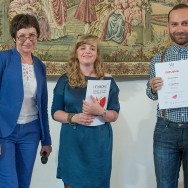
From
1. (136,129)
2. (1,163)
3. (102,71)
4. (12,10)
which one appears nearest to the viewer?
(1,163)

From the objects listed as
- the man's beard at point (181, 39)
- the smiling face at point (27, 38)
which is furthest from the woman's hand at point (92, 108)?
the man's beard at point (181, 39)

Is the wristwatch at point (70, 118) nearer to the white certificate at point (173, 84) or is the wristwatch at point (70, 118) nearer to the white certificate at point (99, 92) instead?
the white certificate at point (99, 92)

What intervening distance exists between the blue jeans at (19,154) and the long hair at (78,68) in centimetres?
36

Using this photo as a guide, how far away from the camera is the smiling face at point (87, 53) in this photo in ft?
6.98

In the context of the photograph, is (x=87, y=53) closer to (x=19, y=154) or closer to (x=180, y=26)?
(x=180, y=26)

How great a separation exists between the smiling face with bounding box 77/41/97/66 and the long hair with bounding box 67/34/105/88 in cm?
2

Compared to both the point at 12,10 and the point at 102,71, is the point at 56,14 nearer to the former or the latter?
the point at 12,10

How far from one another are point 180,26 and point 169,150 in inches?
30.4

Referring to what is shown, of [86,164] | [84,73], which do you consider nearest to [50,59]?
[84,73]

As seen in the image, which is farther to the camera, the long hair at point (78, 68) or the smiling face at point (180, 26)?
the long hair at point (78, 68)

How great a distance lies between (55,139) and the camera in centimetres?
279

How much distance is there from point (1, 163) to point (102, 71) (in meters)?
0.88

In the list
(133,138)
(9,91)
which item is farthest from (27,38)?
(133,138)

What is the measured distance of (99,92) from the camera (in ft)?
6.81
